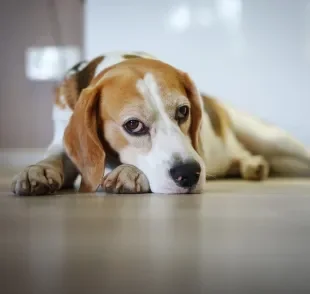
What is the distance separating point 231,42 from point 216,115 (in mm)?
236

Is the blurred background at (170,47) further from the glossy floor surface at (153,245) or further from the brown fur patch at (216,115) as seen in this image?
the glossy floor surface at (153,245)

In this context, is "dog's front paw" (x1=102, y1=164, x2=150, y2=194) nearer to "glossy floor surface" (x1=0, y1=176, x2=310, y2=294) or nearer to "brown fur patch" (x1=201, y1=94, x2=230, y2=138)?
"glossy floor surface" (x1=0, y1=176, x2=310, y2=294)

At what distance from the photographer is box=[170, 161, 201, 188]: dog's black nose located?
1052mm

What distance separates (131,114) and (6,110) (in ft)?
2.20

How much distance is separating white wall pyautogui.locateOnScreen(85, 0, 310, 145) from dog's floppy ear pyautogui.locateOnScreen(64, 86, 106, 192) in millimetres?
388

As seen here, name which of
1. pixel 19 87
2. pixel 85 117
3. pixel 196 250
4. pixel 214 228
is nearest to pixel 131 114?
pixel 85 117

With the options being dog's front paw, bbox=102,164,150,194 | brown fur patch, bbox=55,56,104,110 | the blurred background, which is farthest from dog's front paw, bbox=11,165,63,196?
the blurred background

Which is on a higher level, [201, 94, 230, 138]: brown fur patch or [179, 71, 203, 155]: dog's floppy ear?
[179, 71, 203, 155]: dog's floppy ear

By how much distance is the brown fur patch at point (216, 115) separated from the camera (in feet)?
4.77

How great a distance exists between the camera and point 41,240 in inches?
26.2

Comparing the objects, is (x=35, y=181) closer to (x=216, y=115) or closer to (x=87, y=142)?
(x=87, y=142)

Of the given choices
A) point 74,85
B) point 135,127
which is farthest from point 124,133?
point 74,85

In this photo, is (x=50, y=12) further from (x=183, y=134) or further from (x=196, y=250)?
(x=196, y=250)

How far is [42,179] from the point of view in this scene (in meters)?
1.04
